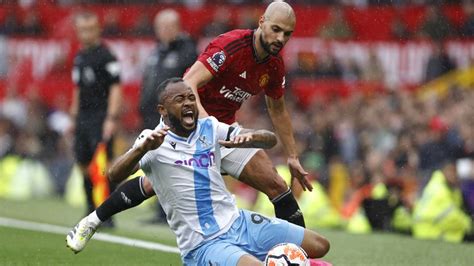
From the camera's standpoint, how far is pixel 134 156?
805 centimetres

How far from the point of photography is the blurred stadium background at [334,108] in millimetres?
14742

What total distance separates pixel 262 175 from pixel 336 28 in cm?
1270

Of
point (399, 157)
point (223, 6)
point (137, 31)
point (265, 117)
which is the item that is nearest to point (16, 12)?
point (137, 31)

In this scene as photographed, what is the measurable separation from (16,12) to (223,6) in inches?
178

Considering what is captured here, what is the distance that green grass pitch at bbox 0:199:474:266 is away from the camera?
414 inches

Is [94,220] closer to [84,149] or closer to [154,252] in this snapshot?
[154,252]

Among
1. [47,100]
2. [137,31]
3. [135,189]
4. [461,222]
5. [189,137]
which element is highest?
[189,137]

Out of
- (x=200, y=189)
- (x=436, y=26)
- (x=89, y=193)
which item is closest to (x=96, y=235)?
(x=89, y=193)

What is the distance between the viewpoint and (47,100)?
2380cm

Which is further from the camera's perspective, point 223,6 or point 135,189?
point 223,6

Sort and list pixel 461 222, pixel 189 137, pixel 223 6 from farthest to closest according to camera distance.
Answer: pixel 223 6
pixel 461 222
pixel 189 137

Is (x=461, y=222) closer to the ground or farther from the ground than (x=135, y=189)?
closer to the ground

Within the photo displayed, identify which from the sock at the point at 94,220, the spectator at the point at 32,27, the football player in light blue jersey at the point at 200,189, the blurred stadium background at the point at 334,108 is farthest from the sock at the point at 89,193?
the spectator at the point at 32,27

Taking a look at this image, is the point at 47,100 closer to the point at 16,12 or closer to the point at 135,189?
the point at 16,12
